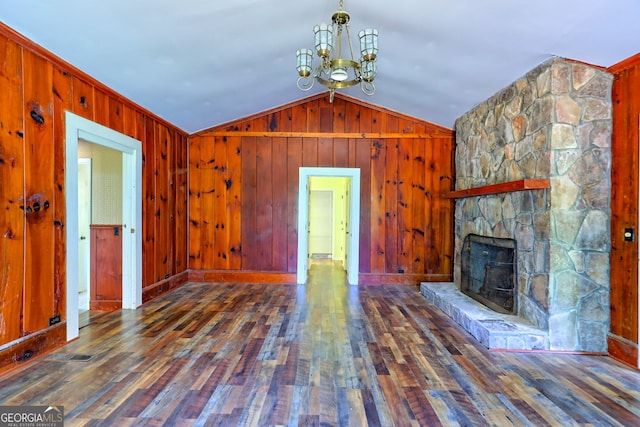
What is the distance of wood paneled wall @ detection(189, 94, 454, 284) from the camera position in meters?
5.22

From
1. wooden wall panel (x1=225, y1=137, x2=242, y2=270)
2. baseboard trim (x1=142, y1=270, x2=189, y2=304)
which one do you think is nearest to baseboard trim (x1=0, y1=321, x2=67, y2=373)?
baseboard trim (x1=142, y1=270, x2=189, y2=304)

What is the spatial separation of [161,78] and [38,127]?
49.7 inches

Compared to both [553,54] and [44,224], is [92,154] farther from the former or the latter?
[553,54]

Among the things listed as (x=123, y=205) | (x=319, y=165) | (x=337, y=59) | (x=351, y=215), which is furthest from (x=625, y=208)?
(x=123, y=205)

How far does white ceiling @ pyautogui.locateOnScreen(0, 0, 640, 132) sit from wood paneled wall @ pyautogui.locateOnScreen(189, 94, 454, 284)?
112 cm

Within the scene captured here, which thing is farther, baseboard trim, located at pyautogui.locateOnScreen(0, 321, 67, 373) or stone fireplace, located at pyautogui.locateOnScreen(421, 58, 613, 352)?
stone fireplace, located at pyautogui.locateOnScreen(421, 58, 613, 352)

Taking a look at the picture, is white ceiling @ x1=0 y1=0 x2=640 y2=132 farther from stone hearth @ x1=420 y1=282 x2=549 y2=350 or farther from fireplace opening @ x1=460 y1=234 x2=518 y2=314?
stone hearth @ x1=420 y1=282 x2=549 y2=350

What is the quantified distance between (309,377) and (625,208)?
2.82 metres

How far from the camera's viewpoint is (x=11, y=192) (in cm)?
232

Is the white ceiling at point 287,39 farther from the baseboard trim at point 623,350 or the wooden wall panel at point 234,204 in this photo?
the baseboard trim at point 623,350

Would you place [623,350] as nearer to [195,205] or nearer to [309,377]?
[309,377]

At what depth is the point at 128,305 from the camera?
383 centimetres

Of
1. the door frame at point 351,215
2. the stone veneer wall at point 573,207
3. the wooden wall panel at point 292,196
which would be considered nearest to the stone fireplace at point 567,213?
the stone veneer wall at point 573,207

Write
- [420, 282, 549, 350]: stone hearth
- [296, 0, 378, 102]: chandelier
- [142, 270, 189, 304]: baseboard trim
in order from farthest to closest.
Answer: [142, 270, 189, 304]: baseboard trim → [420, 282, 549, 350]: stone hearth → [296, 0, 378, 102]: chandelier
